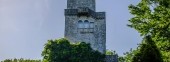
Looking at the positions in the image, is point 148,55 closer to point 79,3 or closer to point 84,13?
point 84,13

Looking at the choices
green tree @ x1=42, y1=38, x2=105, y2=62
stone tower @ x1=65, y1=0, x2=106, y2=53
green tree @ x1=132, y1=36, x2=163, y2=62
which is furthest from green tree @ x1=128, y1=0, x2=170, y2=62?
stone tower @ x1=65, y1=0, x2=106, y2=53

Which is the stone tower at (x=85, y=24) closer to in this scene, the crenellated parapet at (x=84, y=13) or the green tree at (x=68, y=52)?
the crenellated parapet at (x=84, y=13)

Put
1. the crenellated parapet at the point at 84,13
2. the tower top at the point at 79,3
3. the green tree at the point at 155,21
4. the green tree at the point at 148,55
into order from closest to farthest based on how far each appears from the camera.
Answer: the green tree at the point at 148,55, the green tree at the point at 155,21, the crenellated parapet at the point at 84,13, the tower top at the point at 79,3

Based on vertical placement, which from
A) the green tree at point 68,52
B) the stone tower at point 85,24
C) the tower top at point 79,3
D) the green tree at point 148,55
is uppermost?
the tower top at point 79,3

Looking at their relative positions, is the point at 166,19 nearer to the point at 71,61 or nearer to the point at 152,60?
the point at 152,60

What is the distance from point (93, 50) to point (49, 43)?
4.70 meters

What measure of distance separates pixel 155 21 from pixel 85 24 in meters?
24.4

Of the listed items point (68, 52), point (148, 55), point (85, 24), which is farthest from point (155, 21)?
point (85, 24)

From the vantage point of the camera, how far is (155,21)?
98.3 ft

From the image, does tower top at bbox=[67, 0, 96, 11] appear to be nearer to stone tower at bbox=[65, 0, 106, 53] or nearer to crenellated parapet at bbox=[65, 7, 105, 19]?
stone tower at bbox=[65, 0, 106, 53]

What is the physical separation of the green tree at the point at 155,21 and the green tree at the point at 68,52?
16.5 meters

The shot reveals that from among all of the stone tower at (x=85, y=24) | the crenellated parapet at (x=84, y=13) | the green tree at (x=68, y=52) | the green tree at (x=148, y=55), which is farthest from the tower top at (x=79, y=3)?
the green tree at (x=148, y=55)

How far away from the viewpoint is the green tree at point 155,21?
28.7 meters

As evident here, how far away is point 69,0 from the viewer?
180 ft
